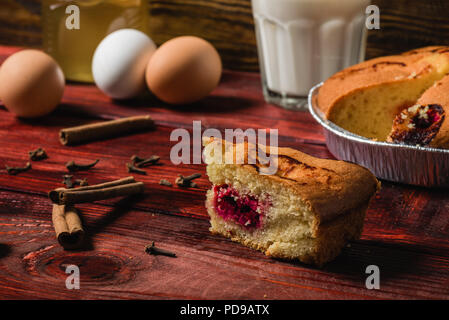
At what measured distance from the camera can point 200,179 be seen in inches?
58.5

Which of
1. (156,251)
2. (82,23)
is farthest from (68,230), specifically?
(82,23)

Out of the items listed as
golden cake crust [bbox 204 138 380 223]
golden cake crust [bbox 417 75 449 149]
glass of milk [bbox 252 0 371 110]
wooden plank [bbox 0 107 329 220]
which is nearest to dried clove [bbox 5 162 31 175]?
wooden plank [bbox 0 107 329 220]

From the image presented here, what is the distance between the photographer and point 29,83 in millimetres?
1771

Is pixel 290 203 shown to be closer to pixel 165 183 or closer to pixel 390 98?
pixel 165 183

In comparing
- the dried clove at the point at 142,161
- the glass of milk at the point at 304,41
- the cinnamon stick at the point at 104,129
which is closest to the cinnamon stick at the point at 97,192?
the dried clove at the point at 142,161

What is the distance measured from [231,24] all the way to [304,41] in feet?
1.92

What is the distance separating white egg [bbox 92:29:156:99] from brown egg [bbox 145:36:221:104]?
40 mm

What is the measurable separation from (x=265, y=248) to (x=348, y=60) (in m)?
0.92

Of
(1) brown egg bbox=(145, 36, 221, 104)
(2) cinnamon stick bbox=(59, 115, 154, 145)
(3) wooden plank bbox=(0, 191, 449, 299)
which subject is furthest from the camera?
(1) brown egg bbox=(145, 36, 221, 104)

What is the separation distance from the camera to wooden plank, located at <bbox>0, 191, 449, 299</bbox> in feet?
3.33

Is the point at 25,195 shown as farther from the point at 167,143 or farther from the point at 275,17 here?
the point at 275,17

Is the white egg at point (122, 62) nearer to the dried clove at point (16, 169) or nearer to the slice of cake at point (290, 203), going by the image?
the dried clove at point (16, 169)

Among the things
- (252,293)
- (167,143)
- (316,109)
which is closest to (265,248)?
(252,293)

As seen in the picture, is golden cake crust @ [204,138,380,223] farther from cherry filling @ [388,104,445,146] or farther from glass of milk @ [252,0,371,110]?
glass of milk @ [252,0,371,110]
